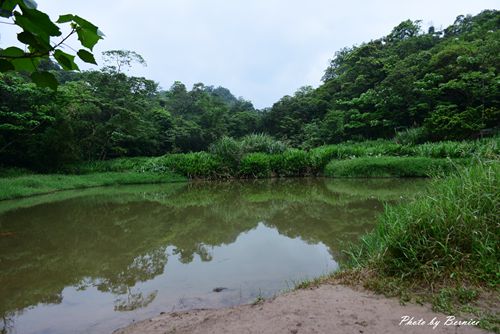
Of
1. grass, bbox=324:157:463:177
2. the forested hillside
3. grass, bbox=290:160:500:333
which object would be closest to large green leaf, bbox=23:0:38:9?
grass, bbox=290:160:500:333

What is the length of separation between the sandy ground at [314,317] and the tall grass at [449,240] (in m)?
0.45

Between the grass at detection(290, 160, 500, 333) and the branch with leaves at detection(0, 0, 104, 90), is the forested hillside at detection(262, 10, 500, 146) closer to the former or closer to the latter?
the grass at detection(290, 160, 500, 333)

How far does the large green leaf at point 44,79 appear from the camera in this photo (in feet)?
2.81

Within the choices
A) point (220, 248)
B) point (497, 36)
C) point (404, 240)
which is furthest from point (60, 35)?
point (497, 36)

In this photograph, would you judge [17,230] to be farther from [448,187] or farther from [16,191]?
[448,187]

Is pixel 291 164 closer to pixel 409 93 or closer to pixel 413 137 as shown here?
pixel 413 137

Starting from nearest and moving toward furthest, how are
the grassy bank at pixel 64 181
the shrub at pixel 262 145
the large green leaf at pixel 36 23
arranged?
1. the large green leaf at pixel 36 23
2. the grassy bank at pixel 64 181
3. the shrub at pixel 262 145

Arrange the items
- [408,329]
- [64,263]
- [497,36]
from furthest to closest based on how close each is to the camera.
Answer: [497,36]
[64,263]
[408,329]

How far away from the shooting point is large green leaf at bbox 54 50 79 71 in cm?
86

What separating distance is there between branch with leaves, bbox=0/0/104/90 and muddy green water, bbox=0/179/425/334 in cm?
279

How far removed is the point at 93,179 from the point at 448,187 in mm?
13868

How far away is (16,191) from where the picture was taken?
11500mm

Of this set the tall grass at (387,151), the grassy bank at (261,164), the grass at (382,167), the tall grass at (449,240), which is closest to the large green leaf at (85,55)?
the tall grass at (449,240)

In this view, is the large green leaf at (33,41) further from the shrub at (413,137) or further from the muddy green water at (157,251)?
the shrub at (413,137)
